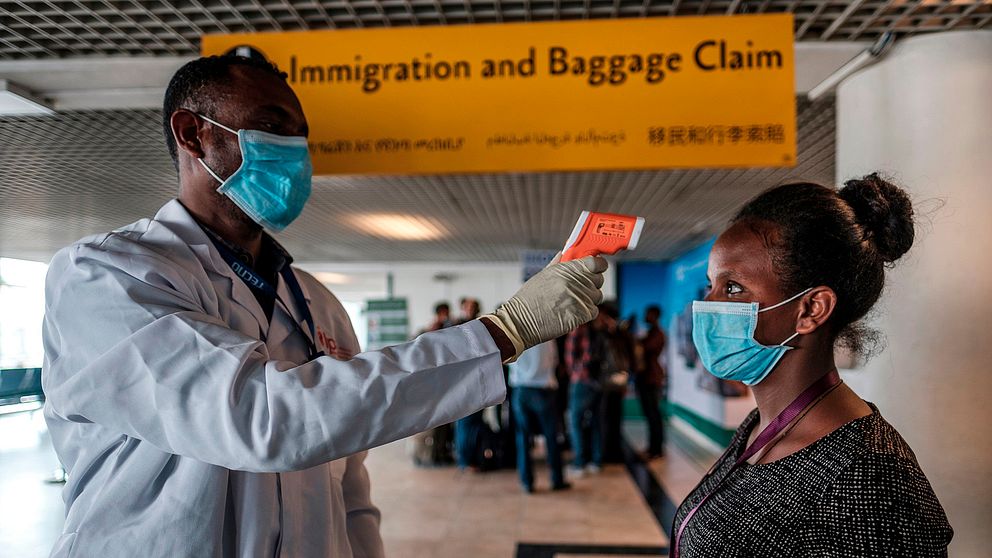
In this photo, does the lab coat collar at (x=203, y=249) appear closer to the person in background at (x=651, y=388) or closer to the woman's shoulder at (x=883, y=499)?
the woman's shoulder at (x=883, y=499)

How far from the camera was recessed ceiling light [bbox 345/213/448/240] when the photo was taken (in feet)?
27.7

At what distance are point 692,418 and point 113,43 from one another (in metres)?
9.50

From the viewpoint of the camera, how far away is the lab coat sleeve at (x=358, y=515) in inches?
71.4

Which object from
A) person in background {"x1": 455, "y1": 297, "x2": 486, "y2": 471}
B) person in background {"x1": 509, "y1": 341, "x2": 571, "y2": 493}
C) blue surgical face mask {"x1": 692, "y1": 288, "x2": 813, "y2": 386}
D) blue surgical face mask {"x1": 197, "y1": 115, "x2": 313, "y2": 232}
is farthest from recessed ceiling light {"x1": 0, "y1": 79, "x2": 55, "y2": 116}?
person in background {"x1": 455, "y1": 297, "x2": 486, "y2": 471}

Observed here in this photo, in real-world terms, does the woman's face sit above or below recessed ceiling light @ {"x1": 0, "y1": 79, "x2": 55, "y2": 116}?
below

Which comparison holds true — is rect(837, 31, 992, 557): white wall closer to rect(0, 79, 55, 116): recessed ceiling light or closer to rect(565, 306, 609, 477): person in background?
rect(0, 79, 55, 116): recessed ceiling light

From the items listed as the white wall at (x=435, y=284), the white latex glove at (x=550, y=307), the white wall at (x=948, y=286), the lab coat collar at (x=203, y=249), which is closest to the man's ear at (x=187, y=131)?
the lab coat collar at (x=203, y=249)

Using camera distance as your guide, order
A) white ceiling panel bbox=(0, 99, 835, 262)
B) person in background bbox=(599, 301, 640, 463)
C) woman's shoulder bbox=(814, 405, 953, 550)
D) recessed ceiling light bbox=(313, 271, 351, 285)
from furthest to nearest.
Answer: recessed ceiling light bbox=(313, 271, 351, 285), person in background bbox=(599, 301, 640, 463), white ceiling panel bbox=(0, 99, 835, 262), woman's shoulder bbox=(814, 405, 953, 550)

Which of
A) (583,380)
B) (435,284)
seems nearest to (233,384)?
(583,380)

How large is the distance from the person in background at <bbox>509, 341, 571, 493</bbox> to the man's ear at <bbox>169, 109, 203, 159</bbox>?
4.85 m

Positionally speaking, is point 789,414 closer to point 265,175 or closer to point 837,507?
point 837,507

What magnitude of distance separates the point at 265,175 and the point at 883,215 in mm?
1389

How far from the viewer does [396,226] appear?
9242 millimetres

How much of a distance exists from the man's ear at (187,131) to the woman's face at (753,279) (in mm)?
1256
